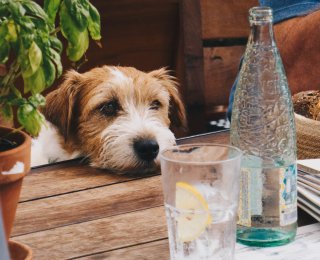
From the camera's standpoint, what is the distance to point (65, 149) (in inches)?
73.7

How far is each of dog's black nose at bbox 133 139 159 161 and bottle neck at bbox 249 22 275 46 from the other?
2.59 ft

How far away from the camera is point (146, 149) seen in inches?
67.7

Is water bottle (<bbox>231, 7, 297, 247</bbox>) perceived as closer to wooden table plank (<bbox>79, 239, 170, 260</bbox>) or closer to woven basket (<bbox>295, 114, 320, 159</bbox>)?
wooden table plank (<bbox>79, 239, 170, 260</bbox>)

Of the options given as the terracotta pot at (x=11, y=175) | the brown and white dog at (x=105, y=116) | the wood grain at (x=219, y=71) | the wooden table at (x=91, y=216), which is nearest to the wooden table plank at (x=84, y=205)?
the wooden table at (x=91, y=216)

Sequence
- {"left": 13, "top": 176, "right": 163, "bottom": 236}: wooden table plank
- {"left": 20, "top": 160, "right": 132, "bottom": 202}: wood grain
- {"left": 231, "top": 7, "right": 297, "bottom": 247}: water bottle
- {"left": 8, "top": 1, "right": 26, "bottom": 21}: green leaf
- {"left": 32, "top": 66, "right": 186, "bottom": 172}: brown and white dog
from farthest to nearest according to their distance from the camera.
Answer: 1. {"left": 32, "top": 66, "right": 186, "bottom": 172}: brown and white dog
2. {"left": 20, "top": 160, "right": 132, "bottom": 202}: wood grain
3. {"left": 13, "top": 176, "right": 163, "bottom": 236}: wooden table plank
4. {"left": 231, "top": 7, "right": 297, "bottom": 247}: water bottle
5. {"left": 8, "top": 1, "right": 26, "bottom": 21}: green leaf

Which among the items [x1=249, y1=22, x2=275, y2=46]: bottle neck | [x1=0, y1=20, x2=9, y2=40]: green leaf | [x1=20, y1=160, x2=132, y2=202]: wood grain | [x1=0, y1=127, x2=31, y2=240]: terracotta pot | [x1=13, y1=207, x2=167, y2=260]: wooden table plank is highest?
[x1=0, y1=20, x2=9, y2=40]: green leaf

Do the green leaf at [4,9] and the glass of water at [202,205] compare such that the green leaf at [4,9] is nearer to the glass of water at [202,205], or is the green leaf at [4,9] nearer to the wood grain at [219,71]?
the glass of water at [202,205]

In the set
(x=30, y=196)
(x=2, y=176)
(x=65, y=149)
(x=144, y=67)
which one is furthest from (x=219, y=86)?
(x=2, y=176)

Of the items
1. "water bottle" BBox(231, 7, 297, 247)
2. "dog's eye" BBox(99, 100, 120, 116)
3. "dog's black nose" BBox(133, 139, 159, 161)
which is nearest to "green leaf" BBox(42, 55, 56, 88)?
"water bottle" BBox(231, 7, 297, 247)

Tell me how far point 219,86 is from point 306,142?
1.43 metres

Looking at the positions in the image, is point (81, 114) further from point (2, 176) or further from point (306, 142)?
point (2, 176)

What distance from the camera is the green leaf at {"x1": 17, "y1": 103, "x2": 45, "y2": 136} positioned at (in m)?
0.67

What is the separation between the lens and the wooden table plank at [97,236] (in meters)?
0.89

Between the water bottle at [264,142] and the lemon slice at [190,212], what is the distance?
12cm
